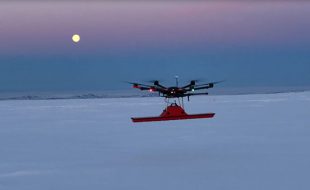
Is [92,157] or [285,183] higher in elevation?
[92,157]

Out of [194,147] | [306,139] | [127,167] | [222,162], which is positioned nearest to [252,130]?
[306,139]

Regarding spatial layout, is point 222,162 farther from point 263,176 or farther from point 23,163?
point 23,163

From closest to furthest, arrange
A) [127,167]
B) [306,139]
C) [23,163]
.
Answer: [127,167] → [23,163] → [306,139]

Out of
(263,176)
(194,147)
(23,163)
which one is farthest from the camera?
(194,147)

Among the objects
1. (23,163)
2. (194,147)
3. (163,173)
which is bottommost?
(163,173)

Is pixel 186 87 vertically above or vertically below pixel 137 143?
below

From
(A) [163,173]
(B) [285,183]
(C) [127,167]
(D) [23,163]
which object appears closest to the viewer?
(B) [285,183]

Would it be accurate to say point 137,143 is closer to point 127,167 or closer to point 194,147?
point 194,147

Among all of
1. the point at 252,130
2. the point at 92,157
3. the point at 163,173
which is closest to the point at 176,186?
the point at 163,173

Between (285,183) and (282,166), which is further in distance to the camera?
(282,166)
